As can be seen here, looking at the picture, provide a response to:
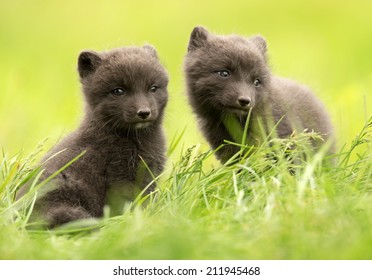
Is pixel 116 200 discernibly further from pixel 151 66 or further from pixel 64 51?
pixel 64 51

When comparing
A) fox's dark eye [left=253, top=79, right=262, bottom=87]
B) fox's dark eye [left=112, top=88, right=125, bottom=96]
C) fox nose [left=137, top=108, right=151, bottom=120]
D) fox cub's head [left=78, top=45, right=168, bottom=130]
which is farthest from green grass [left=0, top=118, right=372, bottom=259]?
fox's dark eye [left=253, top=79, right=262, bottom=87]

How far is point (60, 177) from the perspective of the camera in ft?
22.1

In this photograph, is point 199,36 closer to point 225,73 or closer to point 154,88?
point 225,73

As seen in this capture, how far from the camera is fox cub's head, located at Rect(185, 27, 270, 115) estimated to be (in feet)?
24.5

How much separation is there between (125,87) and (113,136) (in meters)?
0.47

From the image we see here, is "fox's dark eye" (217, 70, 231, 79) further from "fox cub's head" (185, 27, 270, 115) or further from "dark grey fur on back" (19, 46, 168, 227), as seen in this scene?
"dark grey fur on back" (19, 46, 168, 227)

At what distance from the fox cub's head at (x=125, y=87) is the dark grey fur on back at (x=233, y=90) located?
0.55 m

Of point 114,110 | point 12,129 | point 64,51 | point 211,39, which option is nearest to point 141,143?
point 114,110

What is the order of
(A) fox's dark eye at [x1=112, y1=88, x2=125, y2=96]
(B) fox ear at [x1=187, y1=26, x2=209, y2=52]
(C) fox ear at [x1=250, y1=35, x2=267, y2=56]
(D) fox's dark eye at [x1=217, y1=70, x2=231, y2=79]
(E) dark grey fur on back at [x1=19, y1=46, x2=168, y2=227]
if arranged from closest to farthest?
(E) dark grey fur on back at [x1=19, y1=46, x2=168, y2=227] → (A) fox's dark eye at [x1=112, y1=88, x2=125, y2=96] → (D) fox's dark eye at [x1=217, y1=70, x2=231, y2=79] → (B) fox ear at [x1=187, y1=26, x2=209, y2=52] → (C) fox ear at [x1=250, y1=35, x2=267, y2=56]

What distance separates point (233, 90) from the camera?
7438 mm

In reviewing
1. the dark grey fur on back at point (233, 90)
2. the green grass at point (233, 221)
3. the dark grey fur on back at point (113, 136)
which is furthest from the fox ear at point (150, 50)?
the green grass at point (233, 221)

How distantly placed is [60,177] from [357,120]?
6578 mm

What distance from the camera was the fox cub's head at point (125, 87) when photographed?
23.1ft

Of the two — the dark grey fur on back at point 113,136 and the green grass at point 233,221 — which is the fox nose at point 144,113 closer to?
the dark grey fur on back at point 113,136
